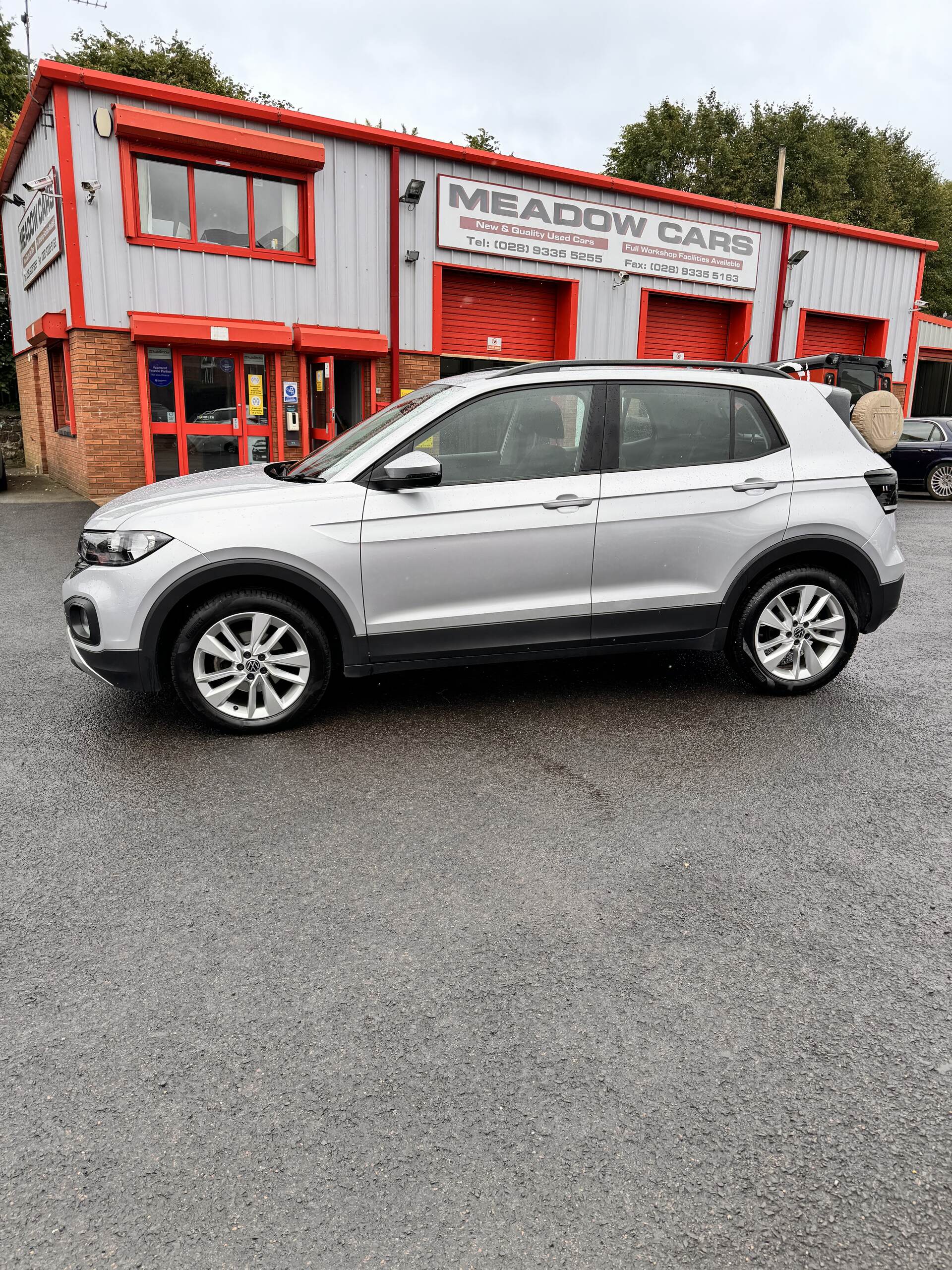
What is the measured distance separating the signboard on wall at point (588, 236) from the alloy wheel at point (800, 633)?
1198cm

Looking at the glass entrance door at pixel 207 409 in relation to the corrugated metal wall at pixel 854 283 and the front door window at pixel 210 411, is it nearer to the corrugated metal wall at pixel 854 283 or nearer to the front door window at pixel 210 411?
the front door window at pixel 210 411

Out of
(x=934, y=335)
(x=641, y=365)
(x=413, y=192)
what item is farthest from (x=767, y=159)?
(x=641, y=365)

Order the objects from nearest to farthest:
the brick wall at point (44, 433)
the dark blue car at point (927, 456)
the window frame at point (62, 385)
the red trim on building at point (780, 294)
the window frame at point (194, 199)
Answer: the window frame at point (194, 199), the window frame at point (62, 385), the brick wall at point (44, 433), the dark blue car at point (927, 456), the red trim on building at point (780, 294)

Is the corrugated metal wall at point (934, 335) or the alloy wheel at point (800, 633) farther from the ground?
the corrugated metal wall at point (934, 335)

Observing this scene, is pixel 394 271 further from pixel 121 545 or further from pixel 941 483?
pixel 121 545

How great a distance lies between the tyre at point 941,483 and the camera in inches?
675

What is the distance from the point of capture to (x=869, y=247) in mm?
20391

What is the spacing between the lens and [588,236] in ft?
53.5

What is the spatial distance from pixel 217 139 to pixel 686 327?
972cm

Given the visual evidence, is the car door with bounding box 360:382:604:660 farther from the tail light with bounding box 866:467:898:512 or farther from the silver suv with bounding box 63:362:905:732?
the tail light with bounding box 866:467:898:512

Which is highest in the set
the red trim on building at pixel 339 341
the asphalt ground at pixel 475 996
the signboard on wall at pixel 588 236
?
the signboard on wall at pixel 588 236

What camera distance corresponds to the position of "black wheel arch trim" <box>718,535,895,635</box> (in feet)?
16.3

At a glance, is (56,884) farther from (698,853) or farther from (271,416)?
(271,416)

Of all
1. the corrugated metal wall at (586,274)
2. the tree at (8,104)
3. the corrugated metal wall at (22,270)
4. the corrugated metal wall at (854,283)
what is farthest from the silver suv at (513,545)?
the tree at (8,104)
